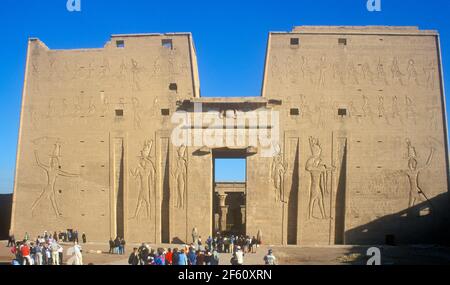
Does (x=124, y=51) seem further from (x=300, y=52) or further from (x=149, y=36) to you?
(x=300, y=52)

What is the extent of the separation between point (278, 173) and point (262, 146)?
4.58ft

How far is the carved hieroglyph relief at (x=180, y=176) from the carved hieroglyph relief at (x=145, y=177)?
104 cm

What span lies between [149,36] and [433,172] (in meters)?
14.2

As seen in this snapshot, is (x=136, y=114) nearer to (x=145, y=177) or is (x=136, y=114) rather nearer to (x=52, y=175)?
(x=145, y=177)

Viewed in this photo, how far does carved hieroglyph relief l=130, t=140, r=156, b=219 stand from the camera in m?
18.0

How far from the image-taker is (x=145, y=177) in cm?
1806

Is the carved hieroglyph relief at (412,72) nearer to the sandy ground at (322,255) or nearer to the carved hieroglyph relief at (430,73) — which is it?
the carved hieroglyph relief at (430,73)

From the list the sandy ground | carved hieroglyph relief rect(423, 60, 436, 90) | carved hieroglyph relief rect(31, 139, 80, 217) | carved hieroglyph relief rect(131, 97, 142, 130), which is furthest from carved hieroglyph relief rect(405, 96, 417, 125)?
carved hieroglyph relief rect(31, 139, 80, 217)

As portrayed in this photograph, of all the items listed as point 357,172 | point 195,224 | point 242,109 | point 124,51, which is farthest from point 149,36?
point 357,172

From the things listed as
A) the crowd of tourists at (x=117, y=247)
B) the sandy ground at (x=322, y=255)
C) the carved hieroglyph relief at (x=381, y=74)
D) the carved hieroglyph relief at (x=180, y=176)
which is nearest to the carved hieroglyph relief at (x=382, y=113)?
the carved hieroglyph relief at (x=381, y=74)

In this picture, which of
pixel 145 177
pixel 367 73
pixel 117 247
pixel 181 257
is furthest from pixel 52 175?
pixel 367 73

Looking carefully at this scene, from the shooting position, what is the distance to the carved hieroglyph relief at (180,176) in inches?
706
